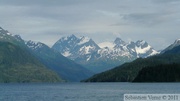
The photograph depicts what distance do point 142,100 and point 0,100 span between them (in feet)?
282

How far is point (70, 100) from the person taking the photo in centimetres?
15538

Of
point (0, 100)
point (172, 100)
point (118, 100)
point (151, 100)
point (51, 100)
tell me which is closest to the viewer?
point (151, 100)

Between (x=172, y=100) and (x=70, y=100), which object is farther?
(x=70, y=100)

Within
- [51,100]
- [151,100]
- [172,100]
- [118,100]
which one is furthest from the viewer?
[51,100]

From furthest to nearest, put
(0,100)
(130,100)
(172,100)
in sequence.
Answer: (0,100) → (172,100) → (130,100)

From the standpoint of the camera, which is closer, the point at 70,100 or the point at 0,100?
the point at 70,100

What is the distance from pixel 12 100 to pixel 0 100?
253 inches

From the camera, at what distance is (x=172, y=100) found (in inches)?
4658

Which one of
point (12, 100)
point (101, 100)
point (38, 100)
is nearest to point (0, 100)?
point (12, 100)

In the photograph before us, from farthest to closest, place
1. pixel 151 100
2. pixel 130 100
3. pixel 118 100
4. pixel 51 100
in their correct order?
pixel 51 100 < pixel 118 100 < pixel 151 100 < pixel 130 100

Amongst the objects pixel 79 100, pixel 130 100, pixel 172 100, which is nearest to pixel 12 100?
pixel 79 100

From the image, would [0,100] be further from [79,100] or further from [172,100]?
[172,100]

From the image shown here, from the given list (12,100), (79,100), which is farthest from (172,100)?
(12,100)

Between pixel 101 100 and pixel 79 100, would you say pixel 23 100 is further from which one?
pixel 101 100
